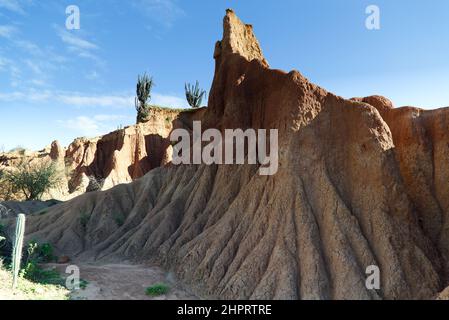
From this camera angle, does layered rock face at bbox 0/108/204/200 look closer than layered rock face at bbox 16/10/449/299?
No

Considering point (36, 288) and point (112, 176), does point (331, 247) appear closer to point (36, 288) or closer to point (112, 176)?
point (36, 288)

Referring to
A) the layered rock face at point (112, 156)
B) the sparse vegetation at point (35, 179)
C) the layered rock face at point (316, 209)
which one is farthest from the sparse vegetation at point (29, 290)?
the sparse vegetation at point (35, 179)

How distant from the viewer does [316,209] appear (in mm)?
13289

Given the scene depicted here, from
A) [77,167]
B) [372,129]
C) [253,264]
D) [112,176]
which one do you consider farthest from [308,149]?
[77,167]

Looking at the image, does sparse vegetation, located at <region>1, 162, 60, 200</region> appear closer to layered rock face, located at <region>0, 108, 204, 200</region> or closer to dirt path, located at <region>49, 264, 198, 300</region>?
layered rock face, located at <region>0, 108, 204, 200</region>

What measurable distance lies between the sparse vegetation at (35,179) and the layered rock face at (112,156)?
0.79m

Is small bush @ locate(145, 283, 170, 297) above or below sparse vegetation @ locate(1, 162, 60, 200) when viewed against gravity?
below

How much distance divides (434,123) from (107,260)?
1550cm

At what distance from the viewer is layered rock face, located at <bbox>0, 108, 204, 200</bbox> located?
1587 inches

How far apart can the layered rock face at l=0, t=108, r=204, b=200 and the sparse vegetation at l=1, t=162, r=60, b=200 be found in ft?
2.60

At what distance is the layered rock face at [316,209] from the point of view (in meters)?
11.5

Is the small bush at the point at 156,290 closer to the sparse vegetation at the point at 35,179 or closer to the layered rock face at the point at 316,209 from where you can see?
the layered rock face at the point at 316,209

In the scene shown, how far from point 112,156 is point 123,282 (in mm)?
28592

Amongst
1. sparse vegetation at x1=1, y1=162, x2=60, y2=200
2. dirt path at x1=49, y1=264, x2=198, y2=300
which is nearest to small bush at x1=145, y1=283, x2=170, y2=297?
dirt path at x1=49, y1=264, x2=198, y2=300
